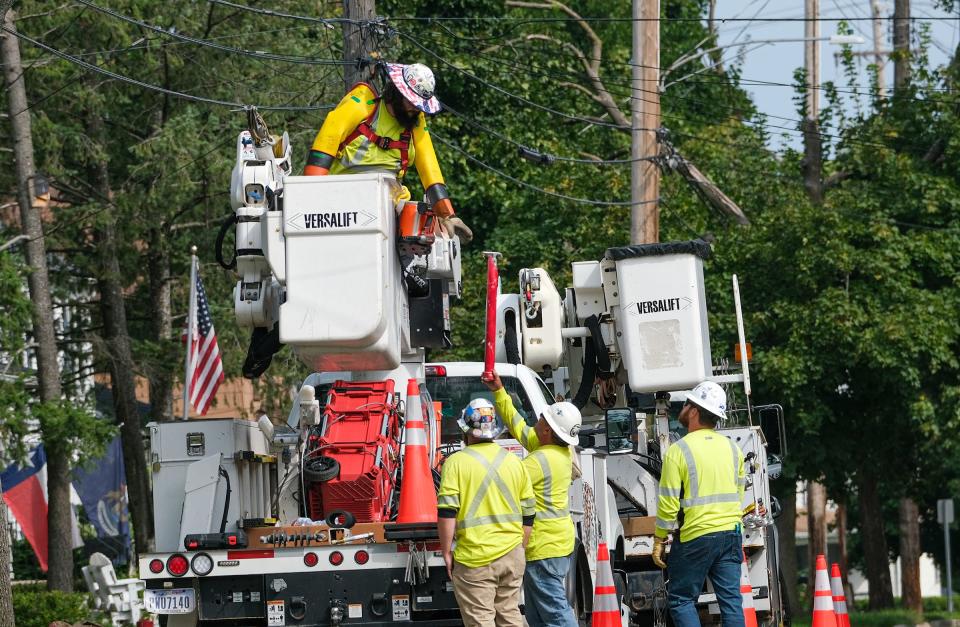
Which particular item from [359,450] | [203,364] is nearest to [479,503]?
[359,450]

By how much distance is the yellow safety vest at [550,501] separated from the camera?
31.1 feet

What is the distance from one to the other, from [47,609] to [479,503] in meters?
11.4

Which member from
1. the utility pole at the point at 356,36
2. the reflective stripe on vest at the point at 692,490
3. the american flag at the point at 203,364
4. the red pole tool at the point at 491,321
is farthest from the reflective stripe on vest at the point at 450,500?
the american flag at the point at 203,364

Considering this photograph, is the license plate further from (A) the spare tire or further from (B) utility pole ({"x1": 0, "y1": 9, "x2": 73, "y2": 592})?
(B) utility pole ({"x1": 0, "y1": 9, "x2": 73, "y2": 592})

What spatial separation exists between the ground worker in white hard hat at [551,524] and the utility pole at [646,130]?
9534 mm

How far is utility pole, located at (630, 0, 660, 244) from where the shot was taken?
19.0 metres

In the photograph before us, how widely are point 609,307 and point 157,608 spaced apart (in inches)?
205

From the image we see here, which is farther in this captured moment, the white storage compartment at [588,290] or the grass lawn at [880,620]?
the grass lawn at [880,620]

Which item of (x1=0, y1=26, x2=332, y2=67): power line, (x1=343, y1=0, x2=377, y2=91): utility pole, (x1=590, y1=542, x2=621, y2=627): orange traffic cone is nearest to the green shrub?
(x1=0, y1=26, x2=332, y2=67): power line

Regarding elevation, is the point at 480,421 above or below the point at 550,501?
above

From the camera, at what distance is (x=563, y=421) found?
31.3 feet

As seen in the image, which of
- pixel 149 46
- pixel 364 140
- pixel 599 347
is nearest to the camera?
pixel 364 140

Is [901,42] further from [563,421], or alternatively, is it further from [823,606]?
[563,421]

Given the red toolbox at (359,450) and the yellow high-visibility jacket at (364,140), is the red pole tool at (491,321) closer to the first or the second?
the red toolbox at (359,450)
